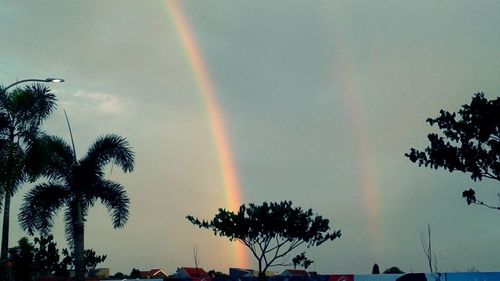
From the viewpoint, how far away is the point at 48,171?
116 ft

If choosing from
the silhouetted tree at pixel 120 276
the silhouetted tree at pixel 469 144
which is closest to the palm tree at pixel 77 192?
the silhouetted tree at pixel 469 144

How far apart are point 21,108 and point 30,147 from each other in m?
2.09

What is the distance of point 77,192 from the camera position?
121 feet

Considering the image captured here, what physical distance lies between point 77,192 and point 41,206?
6.52 ft

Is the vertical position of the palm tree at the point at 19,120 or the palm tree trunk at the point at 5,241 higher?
the palm tree at the point at 19,120

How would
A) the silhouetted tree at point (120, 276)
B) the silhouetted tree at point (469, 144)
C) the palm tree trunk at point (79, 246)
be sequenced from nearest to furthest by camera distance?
the silhouetted tree at point (469, 144) → the palm tree trunk at point (79, 246) → the silhouetted tree at point (120, 276)

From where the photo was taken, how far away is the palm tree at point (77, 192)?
117ft

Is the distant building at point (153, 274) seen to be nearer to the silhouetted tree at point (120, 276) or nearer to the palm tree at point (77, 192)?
the silhouetted tree at point (120, 276)

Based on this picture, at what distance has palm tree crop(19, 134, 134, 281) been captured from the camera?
35.8m

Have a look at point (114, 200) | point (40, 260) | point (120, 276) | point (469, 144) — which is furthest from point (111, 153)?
point (120, 276)

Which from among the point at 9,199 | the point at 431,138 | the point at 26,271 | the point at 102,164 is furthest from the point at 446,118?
the point at 26,271

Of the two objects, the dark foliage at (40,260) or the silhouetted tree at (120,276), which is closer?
the dark foliage at (40,260)

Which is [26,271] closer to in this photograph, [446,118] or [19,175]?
[19,175]

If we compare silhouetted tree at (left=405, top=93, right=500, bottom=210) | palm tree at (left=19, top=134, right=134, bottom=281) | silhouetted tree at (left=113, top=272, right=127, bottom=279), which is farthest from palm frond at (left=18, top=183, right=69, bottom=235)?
silhouetted tree at (left=113, top=272, right=127, bottom=279)
